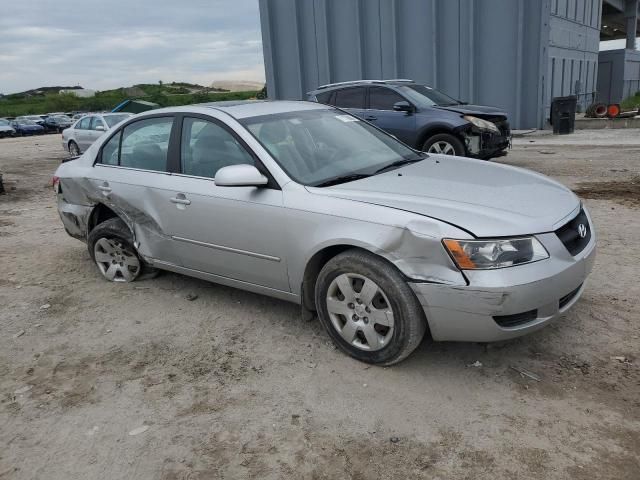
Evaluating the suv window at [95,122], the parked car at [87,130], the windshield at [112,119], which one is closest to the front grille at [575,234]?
the parked car at [87,130]

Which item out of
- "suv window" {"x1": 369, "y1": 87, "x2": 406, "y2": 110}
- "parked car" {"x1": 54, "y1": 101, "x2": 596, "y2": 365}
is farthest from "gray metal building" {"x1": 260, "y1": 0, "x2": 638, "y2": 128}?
"parked car" {"x1": 54, "y1": 101, "x2": 596, "y2": 365}

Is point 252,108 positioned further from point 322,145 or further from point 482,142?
point 482,142

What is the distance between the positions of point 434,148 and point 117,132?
596 cm

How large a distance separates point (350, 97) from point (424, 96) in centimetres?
140

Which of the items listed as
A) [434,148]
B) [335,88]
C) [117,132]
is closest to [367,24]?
[335,88]

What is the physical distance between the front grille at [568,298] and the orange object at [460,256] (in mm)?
651

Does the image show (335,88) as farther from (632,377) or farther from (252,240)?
(632,377)

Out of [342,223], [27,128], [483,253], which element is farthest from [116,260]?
[27,128]

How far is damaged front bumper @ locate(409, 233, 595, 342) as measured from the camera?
9.59 feet

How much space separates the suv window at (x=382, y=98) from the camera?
10234 mm

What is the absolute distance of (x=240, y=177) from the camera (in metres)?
3.56

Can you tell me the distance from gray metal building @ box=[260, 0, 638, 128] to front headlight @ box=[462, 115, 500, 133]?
8056mm

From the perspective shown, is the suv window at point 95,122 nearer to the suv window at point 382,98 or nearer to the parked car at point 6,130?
the suv window at point 382,98

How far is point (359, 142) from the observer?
4.34 metres
